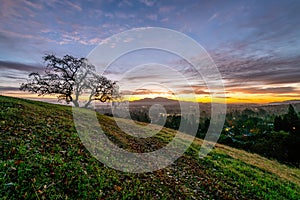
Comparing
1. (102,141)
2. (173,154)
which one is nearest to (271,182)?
(173,154)

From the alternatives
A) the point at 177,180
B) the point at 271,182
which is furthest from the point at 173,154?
the point at 271,182

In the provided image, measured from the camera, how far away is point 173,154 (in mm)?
12562

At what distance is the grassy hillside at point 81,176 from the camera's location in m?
5.45

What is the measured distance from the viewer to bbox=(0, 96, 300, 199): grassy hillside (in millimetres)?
5445

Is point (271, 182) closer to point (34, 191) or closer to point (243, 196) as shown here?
point (243, 196)

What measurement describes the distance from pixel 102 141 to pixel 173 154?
16.4ft

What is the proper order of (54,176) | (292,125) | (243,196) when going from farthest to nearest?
(292,125) → (243,196) → (54,176)

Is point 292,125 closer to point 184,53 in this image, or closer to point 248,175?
point 248,175

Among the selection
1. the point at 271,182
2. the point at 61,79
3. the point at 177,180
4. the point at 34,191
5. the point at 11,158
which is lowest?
the point at 271,182

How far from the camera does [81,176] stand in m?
6.46

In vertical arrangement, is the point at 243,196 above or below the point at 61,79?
below

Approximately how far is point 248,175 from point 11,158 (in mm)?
12652

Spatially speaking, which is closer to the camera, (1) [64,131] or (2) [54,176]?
(2) [54,176]

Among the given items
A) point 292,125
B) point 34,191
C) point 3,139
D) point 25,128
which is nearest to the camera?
point 34,191
